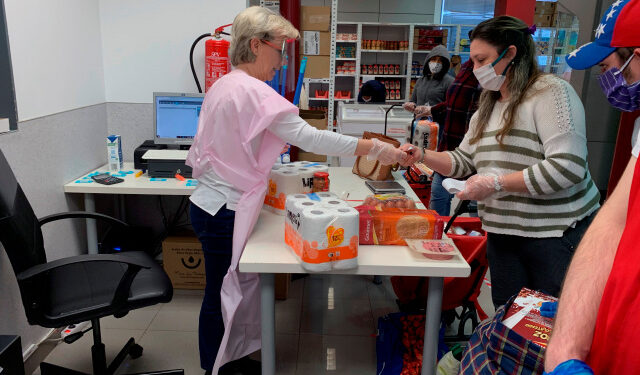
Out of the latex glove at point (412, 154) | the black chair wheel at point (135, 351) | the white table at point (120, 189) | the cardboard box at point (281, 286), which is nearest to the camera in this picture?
the latex glove at point (412, 154)

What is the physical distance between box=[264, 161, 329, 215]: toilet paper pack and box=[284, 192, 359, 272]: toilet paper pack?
407 millimetres

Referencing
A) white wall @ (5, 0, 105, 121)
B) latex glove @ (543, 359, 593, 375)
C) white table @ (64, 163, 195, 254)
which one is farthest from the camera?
white table @ (64, 163, 195, 254)

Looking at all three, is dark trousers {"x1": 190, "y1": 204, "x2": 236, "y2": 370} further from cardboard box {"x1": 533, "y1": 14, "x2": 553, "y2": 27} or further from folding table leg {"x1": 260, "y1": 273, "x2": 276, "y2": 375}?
cardboard box {"x1": 533, "y1": 14, "x2": 553, "y2": 27}

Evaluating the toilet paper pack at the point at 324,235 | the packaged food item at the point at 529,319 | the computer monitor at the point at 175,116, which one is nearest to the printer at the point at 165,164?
the computer monitor at the point at 175,116

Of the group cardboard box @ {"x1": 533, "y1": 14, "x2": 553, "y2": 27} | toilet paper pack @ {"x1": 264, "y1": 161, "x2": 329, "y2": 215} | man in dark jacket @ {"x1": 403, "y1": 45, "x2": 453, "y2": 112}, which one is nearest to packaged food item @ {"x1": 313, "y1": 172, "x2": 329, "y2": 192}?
toilet paper pack @ {"x1": 264, "y1": 161, "x2": 329, "y2": 215}

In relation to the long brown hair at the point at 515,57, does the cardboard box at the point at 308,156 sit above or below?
below

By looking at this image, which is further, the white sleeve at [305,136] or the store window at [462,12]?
the store window at [462,12]

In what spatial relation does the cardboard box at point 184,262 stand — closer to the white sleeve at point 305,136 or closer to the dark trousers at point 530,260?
the white sleeve at point 305,136

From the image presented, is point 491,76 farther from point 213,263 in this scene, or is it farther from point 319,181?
point 213,263

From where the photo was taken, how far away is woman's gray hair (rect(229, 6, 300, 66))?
1845 mm

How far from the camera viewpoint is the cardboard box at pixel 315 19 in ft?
16.9

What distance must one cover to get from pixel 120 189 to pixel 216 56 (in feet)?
3.41

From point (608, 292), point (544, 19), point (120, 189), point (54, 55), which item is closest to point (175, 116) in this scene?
point (120, 189)

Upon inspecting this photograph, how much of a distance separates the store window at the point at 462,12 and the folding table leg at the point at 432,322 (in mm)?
8687
